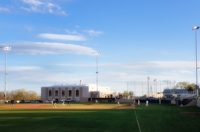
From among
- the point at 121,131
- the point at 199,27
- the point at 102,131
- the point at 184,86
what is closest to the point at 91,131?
the point at 102,131

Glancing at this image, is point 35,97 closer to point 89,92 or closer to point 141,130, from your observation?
point 89,92

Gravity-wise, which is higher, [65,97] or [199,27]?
[199,27]

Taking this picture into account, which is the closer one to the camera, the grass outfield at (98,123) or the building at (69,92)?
the grass outfield at (98,123)

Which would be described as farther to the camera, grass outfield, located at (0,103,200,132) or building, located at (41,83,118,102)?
building, located at (41,83,118,102)

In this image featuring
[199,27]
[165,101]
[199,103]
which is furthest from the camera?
[165,101]

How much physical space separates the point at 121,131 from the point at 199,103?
40.9 metres

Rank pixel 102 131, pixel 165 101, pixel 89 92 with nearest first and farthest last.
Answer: pixel 102 131, pixel 165 101, pixel 89 92

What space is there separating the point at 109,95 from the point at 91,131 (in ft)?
482

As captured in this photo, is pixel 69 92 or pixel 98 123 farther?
pixel 69 92

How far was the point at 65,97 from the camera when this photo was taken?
13338cm

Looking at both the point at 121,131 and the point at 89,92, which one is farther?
the point at 89,92

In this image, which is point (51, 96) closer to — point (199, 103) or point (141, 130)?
point (199, 103)

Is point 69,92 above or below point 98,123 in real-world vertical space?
below

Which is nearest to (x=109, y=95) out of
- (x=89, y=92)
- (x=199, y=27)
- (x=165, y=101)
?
(x=89, y=92)
